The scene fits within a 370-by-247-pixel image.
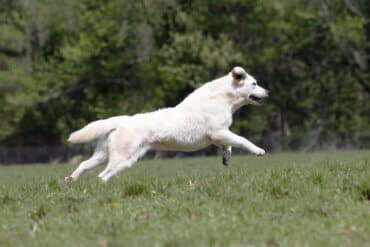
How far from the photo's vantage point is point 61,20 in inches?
2625

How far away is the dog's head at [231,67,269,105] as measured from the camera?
15.5 metres

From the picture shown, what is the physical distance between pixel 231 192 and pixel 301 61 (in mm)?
55248

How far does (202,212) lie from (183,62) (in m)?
51.9

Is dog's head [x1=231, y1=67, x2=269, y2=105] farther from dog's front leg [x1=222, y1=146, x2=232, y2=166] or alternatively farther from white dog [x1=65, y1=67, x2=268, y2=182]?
dog's front leg [x1=222, y1=146, x2=232, y2=166]

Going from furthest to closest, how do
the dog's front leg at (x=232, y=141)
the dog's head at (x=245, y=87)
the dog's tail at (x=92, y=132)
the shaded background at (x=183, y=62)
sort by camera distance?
1. the shaded background at (x=183, y=62)
2. the dog's head at (x=245, y=87)
3. the dog's front leg at (x=232, y=141)
4. the dog's tail at (x=92, y=132)

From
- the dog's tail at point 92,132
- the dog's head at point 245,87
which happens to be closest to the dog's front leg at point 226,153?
the dog's head at point 245,87

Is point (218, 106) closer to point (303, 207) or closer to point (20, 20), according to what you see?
point (303, 207)

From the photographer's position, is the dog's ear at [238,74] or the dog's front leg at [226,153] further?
the dog's ear at [238,74]

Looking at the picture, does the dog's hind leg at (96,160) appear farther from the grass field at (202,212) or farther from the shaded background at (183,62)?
the shaded background at (183,62)

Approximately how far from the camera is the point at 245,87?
51.3 ft

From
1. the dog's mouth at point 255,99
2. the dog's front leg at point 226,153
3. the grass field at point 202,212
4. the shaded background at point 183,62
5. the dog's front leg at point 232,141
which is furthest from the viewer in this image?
the shaded background at point 183,62

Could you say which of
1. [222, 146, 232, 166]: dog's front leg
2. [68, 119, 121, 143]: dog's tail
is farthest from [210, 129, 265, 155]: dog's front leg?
[68, 119, 121, 143]: dog's tail

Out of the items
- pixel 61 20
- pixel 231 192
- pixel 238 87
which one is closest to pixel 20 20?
pixel 61 20

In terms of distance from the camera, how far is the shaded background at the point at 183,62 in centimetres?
6047
